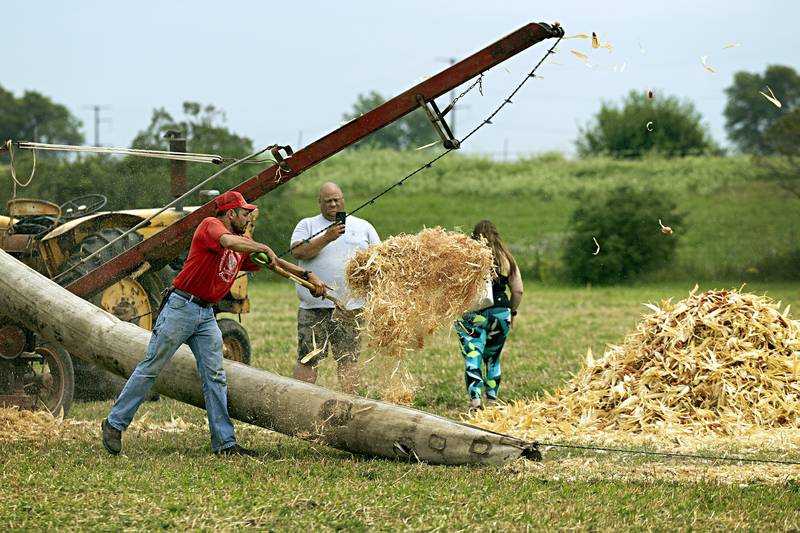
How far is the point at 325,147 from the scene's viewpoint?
963cm

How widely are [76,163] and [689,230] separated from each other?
66.5 ft

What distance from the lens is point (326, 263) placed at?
1002 centimetres

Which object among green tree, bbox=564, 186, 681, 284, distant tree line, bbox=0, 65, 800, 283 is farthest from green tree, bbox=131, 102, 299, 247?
green tree, bbox=564, 186, 681, 284

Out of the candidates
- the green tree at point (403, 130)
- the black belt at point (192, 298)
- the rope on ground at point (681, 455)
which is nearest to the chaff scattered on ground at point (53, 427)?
the black belt at point (192, 298)

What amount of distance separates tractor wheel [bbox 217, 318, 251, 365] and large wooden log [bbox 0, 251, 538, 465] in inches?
110

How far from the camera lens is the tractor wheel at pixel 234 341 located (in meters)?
12.4

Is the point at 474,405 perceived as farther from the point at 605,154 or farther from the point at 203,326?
the point at 605,154

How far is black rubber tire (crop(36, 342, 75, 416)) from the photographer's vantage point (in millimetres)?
10562

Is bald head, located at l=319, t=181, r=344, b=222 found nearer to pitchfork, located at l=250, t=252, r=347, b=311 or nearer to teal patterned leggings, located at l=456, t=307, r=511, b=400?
pitchfork, located at l=250, t=252, r=347, b=311

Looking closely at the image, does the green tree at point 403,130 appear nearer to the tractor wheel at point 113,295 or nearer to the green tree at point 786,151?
the green tree at point 786,151

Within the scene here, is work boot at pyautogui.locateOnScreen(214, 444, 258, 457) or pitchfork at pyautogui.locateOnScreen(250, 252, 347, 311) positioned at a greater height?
pitchfork at pyautogui.locateOnScreen(250, 252, 347, 311)

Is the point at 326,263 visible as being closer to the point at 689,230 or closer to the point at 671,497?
the point at 671,497

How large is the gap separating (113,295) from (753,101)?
85.5 meters

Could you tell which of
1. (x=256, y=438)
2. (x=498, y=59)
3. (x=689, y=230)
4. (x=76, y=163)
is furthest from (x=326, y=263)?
(x=689, y=230)
